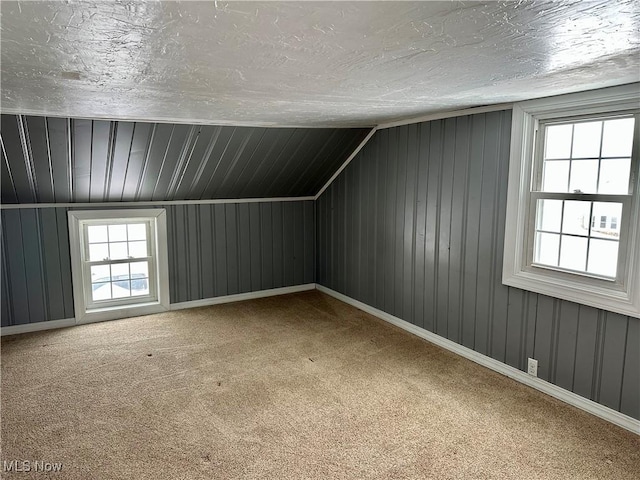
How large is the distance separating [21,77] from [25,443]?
6.41ft

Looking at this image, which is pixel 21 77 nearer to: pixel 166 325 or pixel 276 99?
pixel 276 99

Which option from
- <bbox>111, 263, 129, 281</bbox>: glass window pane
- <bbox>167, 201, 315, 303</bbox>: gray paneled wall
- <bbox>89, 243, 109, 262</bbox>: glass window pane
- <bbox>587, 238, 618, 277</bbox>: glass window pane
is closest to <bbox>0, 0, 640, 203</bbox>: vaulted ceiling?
<bbox>89, 243, 109, 262</bbox>: glass window pane

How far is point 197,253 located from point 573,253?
366 centimetres

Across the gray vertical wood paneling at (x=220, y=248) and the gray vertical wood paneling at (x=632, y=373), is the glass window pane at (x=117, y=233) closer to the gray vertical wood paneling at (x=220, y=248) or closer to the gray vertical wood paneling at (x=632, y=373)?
the gray vertical wood paneling at (x=220, y=248)

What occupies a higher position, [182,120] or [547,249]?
[182,120]

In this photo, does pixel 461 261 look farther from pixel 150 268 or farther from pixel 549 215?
pixel 150 268

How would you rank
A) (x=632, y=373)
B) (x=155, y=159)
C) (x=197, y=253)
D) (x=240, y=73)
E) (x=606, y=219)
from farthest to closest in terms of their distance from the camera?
(x=197, y=253) < (x=155, y=159) < (x=606, y=219) < (x=632, y=373) < (x=240, y=73)

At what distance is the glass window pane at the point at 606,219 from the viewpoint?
A: 263 centimetres

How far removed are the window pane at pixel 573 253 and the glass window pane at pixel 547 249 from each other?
5 cm

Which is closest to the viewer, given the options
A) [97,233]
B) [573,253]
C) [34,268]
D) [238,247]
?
[573,253]

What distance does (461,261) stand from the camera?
3602 mm

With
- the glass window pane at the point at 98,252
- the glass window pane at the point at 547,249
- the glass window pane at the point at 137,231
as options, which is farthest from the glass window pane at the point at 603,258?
the glass window pane at the point at 98,252

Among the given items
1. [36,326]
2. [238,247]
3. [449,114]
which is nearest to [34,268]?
[36,326]

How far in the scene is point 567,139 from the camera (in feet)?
9.52
